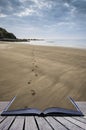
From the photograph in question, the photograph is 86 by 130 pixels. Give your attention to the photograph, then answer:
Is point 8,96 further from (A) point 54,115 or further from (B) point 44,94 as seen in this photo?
(A) point 54,115

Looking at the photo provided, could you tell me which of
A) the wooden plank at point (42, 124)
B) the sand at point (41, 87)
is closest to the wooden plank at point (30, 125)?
the wooden plank at point (42, 124)

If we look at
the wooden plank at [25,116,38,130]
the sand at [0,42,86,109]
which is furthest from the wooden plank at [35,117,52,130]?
the sand at [0,42,86,109]

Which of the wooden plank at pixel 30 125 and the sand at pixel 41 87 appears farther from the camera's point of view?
the sand at pixel 41 87

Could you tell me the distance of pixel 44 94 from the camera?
12.1 ft

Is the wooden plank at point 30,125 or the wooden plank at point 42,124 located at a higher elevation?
the wooden plank at point 30,125

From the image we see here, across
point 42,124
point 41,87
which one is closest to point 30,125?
point 42,124

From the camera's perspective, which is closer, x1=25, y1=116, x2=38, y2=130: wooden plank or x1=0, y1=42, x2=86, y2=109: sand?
x1=25, y1=116, x2=38, y2=130: wooden plank

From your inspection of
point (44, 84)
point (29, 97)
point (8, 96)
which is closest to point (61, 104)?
point (29, 97)

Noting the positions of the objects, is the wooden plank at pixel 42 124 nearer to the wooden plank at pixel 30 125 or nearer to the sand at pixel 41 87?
the wooden plank at pixel 30 125

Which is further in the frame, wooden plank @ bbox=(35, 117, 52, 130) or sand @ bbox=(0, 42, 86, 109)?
sand @ bbox=(0, 42, 86, 109)

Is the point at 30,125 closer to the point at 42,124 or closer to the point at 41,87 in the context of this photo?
the point at 42,124

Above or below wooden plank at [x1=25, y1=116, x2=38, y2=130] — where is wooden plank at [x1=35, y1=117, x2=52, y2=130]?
below

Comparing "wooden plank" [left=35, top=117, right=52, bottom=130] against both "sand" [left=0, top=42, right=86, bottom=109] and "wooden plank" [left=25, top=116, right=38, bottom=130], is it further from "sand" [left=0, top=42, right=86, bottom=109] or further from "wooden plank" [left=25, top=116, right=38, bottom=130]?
"sand" [left=0, top=42, right=86, bottom=109]

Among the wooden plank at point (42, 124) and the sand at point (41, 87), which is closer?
the wooden plank at point (42, 124)
